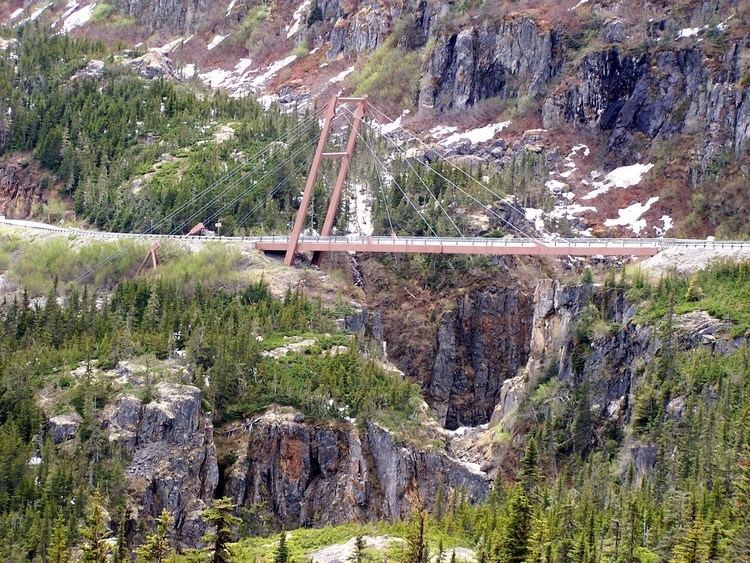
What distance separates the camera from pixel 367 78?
176125 millimetres

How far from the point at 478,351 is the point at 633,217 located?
19747mm

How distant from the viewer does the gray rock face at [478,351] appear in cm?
13038

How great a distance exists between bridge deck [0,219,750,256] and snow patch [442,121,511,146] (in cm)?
3645

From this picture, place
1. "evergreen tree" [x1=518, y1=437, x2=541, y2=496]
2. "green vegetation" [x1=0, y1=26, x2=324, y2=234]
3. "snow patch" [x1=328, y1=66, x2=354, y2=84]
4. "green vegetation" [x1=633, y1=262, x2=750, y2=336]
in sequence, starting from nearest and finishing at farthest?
"evergreen tree" [x1=518, y1=437, x2=541, y2=496]
"green vegetation" [x1=633, y1=262, x2=750, y2=336]
"green vegetation" [x1=0, y1=26, x2=324, y2=234]
"snow patch" [x1=328, y1=66, x2=354, y2=84]

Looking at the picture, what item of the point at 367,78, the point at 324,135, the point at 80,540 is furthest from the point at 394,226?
the point at 80,540

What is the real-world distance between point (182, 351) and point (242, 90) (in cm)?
7905

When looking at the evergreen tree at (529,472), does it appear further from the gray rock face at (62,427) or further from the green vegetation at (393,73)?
the green vegetation at (393,73)

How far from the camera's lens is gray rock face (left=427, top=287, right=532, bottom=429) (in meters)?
130

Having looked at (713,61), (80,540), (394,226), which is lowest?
(80,540)

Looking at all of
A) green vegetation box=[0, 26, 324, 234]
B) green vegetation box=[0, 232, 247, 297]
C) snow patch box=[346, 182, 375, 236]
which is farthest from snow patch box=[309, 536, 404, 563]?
snow patch box=[346, 182, 375, 236]

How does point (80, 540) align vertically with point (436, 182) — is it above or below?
below

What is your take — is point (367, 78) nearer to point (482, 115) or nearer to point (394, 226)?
point (482, 115)

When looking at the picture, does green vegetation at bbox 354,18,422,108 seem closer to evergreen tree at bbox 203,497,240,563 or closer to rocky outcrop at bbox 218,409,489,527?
rocky outcrop at bbox 218,409,489,527

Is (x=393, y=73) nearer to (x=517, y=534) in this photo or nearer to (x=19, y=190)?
(x=19, y=190)
